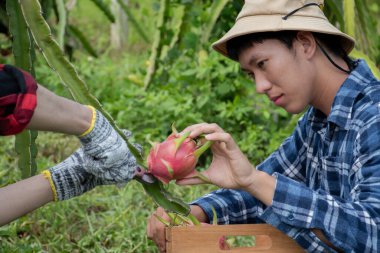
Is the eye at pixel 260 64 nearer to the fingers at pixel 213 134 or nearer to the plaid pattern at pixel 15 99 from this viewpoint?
the fingers at pixel 213 134

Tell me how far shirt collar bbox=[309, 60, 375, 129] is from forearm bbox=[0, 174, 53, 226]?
34.0 inches

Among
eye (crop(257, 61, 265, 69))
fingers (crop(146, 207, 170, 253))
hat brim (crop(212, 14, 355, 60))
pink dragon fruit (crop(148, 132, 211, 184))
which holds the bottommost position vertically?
fingers (crop(146, 207, 170, 253))

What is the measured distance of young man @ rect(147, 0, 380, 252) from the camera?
190 cm

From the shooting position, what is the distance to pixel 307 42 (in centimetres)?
213

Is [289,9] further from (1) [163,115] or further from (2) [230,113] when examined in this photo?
(1) [163,115]

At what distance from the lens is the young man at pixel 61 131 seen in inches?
62.0

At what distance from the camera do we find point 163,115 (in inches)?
167

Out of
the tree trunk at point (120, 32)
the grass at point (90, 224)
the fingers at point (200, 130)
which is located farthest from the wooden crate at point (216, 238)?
the tree trunk at point (120, 32)

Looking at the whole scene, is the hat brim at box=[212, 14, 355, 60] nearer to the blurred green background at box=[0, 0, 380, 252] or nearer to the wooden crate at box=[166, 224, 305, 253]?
the wooden crate at box=[166, 224, 305, 253]

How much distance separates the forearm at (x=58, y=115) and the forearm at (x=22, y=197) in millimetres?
286

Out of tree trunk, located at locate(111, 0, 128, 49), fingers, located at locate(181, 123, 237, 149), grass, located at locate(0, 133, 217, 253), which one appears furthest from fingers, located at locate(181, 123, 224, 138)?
tree trunk, located at locate(111, 0, 128, 49)

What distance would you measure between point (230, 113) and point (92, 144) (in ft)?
7.54

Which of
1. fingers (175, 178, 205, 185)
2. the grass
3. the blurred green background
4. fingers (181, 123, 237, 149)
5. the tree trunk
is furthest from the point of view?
the tree trunk

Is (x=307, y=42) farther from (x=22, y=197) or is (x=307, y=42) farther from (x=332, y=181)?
(x=22, y=197)
